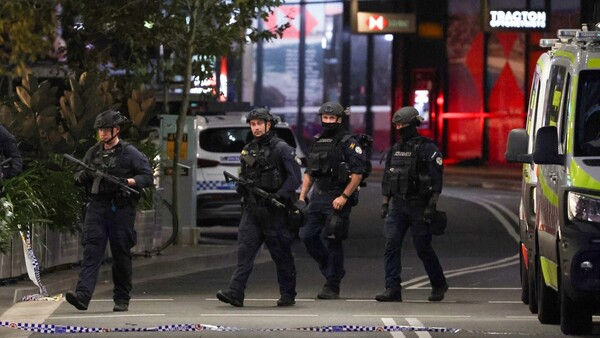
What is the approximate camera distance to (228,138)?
2402 centimetres

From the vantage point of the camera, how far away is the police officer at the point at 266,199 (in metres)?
15.2

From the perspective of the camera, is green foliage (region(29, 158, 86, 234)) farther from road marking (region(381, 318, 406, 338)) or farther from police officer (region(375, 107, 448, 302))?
road marking (region(381, 318, 406, 338))

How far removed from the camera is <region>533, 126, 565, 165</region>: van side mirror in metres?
12.1

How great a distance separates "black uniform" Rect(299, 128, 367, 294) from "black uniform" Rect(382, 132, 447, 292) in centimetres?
37

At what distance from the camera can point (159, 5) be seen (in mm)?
22719

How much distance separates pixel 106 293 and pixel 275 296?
1751mm

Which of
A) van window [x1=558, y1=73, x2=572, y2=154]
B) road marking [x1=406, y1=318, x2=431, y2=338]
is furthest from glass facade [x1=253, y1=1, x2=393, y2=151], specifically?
van window [x1=558, y1=73, x2=572, y2=154]

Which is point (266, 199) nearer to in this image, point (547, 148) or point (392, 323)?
point (392, 323)

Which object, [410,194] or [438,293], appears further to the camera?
[438,293]

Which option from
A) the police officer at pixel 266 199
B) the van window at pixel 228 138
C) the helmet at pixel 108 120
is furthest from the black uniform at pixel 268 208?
the van window at pixel 228 138

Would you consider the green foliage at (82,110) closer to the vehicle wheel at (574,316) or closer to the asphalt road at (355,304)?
the asphalt road at (355,304)

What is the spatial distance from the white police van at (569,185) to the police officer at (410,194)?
6.20ft

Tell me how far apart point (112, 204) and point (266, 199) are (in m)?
1.40

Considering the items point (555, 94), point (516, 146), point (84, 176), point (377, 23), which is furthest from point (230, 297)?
point (377, 23)
